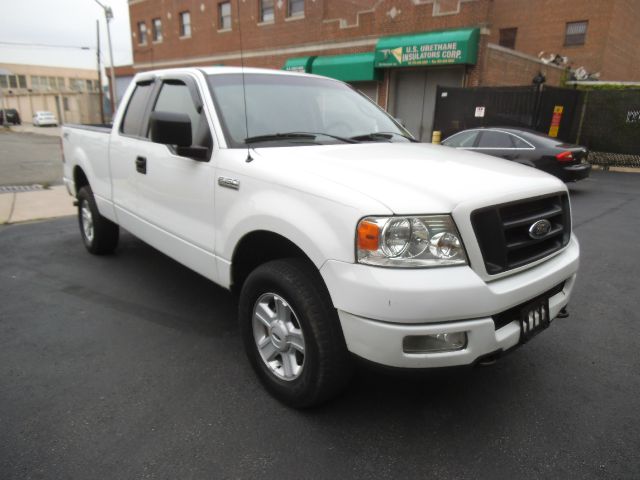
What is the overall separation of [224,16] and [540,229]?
29091 millimetres

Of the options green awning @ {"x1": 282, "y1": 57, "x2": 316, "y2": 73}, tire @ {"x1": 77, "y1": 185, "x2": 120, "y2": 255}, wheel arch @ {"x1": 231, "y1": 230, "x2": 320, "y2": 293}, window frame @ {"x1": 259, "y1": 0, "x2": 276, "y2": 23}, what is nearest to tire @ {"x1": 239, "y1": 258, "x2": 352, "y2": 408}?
wheel arch @ {"x1": 231, "y1": 230, "x2": 320, "y2": 293}

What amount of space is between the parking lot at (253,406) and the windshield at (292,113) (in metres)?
1.58

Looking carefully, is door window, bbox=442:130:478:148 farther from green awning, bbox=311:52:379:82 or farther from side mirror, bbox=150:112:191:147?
green awning, bbox=311:52:379:82

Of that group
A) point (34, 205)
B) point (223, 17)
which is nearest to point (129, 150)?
point (34, 205)

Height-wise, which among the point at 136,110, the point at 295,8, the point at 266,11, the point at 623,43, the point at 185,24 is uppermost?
the point at 185,24

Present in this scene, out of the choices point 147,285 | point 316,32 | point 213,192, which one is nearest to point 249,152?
point 213,192

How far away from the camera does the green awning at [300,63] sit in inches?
888

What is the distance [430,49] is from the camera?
59.0ft

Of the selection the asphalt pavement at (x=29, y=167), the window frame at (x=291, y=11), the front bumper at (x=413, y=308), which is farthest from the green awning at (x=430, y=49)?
the front bumper at (x=413, y=308)

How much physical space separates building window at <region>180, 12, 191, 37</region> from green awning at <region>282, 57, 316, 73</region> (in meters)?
10.3

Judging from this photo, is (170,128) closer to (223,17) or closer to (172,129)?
(172,129)

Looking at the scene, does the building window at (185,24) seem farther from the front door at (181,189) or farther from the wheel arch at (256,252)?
the wheel arch at (256,252)

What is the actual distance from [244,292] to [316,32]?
22494mm

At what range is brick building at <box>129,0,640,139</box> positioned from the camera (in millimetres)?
17906
